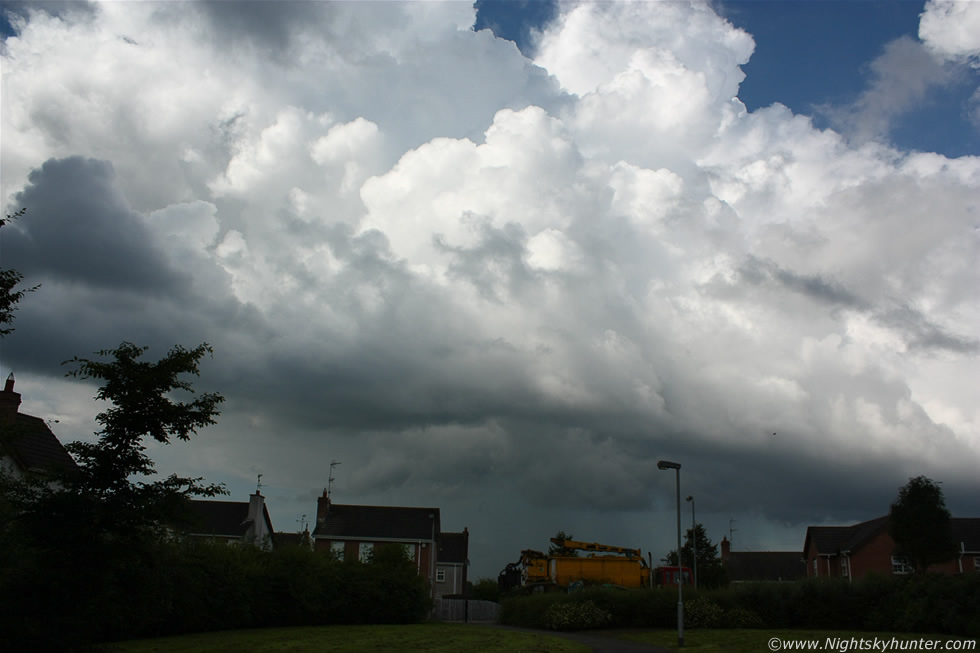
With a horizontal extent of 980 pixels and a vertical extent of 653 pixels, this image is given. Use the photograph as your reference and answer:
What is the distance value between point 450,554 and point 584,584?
127 ft

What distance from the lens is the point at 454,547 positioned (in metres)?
81.5

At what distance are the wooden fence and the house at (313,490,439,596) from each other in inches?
380

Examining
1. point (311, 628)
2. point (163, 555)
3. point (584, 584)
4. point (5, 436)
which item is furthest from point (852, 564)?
point (5, 436)

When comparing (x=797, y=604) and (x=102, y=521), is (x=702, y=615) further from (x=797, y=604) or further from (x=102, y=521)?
(x=102, y=521)

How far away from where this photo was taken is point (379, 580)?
132ft

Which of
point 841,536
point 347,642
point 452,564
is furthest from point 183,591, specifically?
point 841,536

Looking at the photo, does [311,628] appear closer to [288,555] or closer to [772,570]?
[288,555]

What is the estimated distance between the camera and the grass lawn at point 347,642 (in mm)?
24438

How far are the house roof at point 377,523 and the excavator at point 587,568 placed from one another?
19.5 metres

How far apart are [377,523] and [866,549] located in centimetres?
4079

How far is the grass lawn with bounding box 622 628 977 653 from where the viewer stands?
81.3ft

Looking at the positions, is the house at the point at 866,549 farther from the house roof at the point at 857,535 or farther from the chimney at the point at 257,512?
the chimney at the point at 257,512

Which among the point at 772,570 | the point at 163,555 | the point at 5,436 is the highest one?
the point at 5,436

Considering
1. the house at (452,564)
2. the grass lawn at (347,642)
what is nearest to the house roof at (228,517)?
the house at (452,564)
